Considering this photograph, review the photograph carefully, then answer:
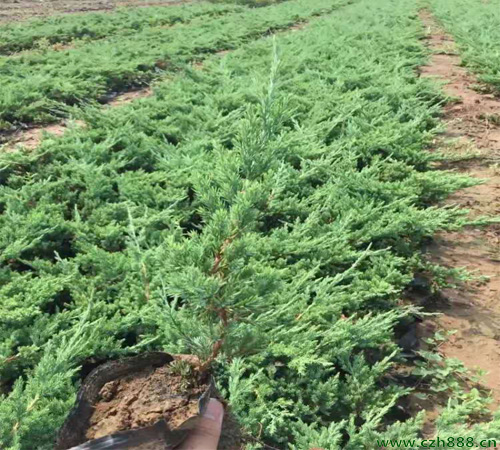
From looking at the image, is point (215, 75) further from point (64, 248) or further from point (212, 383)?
point (212, 383)

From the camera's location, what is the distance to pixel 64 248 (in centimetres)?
371

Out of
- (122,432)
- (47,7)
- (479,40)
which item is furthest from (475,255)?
(47,7)

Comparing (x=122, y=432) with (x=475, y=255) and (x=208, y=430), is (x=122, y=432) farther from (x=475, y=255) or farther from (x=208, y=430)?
(x=475, y=255)

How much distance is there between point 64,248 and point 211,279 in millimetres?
2367

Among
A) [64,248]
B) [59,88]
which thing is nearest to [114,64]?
[59,88]

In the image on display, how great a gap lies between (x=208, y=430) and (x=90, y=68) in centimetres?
821

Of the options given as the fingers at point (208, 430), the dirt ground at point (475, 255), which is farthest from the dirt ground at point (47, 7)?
the fingers at point (208, 430)

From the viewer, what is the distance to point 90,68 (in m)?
8.61

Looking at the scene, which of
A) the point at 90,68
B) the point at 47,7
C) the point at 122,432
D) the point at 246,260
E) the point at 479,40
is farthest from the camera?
the point at 47,7

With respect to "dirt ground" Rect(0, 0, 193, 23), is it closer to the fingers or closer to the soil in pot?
the soil in pot

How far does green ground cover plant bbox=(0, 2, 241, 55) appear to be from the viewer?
1294 centimetres

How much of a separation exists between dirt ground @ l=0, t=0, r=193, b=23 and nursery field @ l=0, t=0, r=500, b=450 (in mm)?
14774

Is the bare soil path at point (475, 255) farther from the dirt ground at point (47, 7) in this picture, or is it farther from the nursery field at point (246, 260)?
the dirt ground at point (47, 7)

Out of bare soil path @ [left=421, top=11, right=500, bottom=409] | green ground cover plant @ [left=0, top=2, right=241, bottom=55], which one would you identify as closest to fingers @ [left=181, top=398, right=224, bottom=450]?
bare soil path @ [left=421, top=11, right=500, bottom=409]
